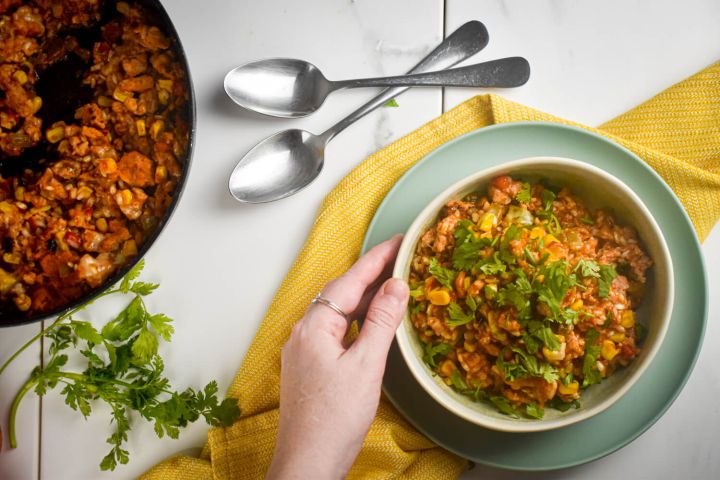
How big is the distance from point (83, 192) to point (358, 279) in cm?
90

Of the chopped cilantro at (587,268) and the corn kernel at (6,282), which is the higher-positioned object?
the corn kernel at (6,282)

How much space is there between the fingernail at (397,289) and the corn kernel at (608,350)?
1.65 feet

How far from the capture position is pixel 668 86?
74.4 inches

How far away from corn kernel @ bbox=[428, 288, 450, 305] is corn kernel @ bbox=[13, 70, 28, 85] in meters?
1.37

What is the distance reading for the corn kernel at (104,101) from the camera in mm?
1839

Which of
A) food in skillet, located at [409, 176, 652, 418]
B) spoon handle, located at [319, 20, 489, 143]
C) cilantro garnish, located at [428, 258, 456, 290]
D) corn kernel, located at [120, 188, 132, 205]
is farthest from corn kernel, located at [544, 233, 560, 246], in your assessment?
corn kernel, located at [120, 188, 132, 205]

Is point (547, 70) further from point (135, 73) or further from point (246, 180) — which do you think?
point (135, 73)

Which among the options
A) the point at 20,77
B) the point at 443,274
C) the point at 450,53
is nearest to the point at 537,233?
the point at 443,274

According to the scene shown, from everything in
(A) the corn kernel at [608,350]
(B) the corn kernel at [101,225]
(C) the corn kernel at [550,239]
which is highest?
(B) the corn kernel at [101,225]

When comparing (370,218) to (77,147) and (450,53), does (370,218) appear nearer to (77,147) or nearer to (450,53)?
(450,53)

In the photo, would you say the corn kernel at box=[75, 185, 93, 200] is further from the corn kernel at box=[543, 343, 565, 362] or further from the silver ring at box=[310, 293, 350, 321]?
the corn kernel at box=[543, 343, 565, 362]

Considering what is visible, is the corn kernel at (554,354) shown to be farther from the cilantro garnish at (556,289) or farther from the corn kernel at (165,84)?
the corn kernel at (165,84)

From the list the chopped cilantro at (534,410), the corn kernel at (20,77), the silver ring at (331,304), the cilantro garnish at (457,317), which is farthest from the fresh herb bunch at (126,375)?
the chopped cilantro at (534,410)

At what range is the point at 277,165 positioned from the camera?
187cm
